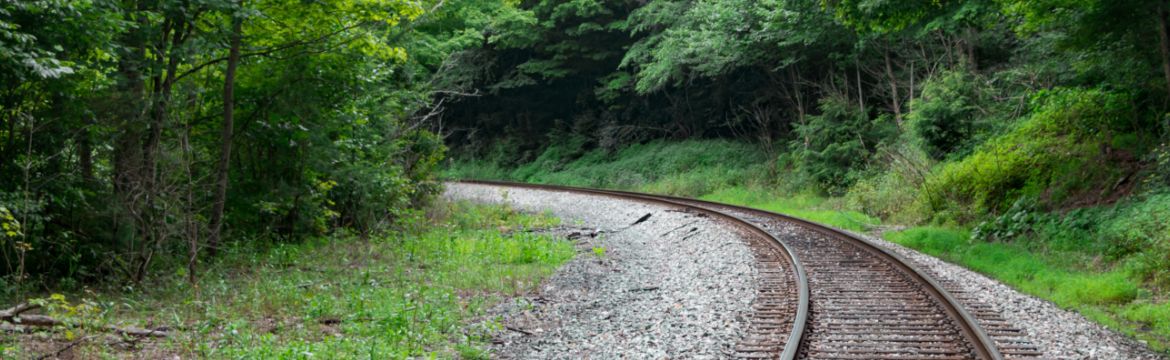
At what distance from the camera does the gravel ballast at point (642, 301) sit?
663 centimetres

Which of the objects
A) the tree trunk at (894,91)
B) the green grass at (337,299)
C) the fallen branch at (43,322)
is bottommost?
the green grass at (337,299)

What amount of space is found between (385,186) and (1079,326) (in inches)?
421

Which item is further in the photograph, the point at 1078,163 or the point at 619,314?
the point at 1078,163

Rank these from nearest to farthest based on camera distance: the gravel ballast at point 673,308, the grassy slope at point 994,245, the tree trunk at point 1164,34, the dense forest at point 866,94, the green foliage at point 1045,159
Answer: the gravel ballast at point 673,308 < the grassy slope at point 994,245 < the tree trunk at point 1164,34 < the dense forest at point 866,94 < the green foliage at point 1045,159

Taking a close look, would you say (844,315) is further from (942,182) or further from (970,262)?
(942,182)

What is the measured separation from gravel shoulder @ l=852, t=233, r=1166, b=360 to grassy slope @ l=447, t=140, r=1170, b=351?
0.89 ft

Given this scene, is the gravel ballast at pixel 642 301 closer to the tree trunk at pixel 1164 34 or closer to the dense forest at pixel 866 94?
the dense forest at pixel 866 94

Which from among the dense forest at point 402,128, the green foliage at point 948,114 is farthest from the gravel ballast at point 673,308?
the green foliage at point 948,114

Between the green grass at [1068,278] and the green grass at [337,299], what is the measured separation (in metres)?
5.98

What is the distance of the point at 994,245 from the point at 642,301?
21.5 ft

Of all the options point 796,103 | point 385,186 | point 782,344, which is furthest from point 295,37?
point 796,103

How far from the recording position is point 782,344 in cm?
Result: 639

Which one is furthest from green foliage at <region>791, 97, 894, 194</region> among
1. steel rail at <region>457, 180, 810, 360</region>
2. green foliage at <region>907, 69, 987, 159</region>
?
steel rail at <region>457, 180, 810, 360</region>

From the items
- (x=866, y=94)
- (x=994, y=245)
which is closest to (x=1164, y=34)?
(x=994, y=245)
